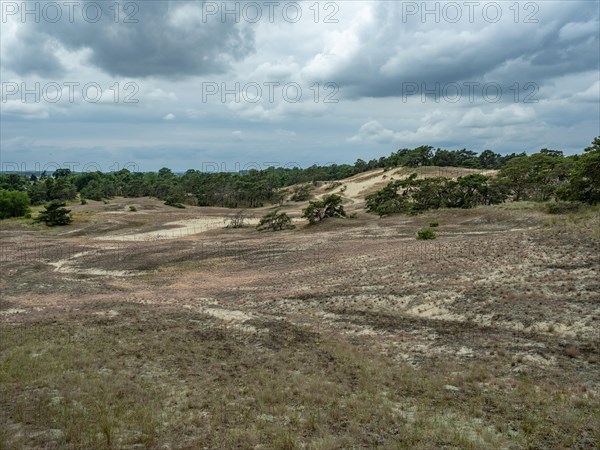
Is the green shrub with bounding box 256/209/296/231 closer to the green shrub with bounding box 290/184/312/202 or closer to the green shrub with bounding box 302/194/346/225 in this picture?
the green shrub with bounding box 302/194/346/225

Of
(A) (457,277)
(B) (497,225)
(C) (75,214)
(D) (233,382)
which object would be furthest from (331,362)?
(C) (75,214)

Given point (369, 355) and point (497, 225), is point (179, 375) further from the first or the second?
point (497, 225)

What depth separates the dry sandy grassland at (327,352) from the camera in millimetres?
10164

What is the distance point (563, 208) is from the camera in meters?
50.0

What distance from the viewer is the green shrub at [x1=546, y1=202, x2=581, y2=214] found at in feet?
161

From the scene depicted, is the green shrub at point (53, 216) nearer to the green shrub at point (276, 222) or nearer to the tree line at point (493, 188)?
the green shrub at point (276, 222)

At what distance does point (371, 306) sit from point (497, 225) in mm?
31698

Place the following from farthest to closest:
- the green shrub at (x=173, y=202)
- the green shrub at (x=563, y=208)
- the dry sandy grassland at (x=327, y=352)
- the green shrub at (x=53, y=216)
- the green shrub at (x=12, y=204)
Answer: the green shrub at (x=173, y=202) → the green shrub at (x=12, y=204) → the green shrub at (x=53, y=216) → the green shrub at (x=563, y=208) → the dry sandy grassland at (x=327, y=352)

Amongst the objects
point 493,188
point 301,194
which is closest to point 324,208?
point 493,188

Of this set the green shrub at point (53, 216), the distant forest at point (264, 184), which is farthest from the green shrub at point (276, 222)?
the green shrub at point (53, 216)

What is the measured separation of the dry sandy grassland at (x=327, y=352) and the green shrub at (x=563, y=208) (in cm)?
1132

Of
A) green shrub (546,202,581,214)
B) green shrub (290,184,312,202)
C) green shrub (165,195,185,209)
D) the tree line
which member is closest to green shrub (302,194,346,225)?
the tree line

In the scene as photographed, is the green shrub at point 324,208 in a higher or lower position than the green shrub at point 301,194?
lower

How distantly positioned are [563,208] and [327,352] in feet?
146
